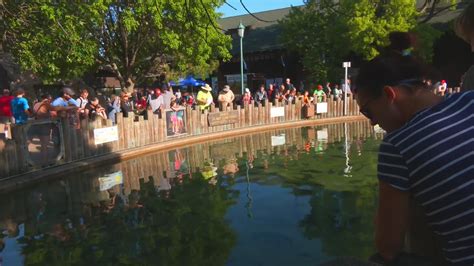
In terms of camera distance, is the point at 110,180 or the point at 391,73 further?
the point at 110,180

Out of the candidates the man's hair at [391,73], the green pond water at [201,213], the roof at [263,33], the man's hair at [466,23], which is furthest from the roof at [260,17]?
the man's hair at [391,73]

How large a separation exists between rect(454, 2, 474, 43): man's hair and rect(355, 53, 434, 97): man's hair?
38 centimetres

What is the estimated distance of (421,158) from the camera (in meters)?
1.32

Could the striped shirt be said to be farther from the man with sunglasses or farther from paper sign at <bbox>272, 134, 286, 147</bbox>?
paper sign at <bbox>272, 134, 286, 147</bbox>

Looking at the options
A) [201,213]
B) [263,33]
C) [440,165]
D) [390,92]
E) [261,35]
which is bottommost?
[201,213]

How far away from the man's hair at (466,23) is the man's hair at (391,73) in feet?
1.25

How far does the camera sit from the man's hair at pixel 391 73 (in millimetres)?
1502

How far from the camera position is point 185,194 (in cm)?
743

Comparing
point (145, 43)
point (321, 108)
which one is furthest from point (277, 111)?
point (145, 43)

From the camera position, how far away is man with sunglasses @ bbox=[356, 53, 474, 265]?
1333 mm

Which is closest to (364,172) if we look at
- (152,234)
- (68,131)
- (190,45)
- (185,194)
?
(185,194)

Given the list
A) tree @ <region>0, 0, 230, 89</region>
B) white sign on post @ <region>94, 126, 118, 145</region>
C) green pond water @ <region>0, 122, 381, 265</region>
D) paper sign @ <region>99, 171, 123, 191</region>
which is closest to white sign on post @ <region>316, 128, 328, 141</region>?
green pond water @ <region>0, 122, 381, 265</region>

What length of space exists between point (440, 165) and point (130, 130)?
11255mm

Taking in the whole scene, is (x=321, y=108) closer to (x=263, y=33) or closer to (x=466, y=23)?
(x=466, y=23)
